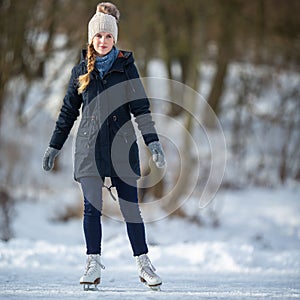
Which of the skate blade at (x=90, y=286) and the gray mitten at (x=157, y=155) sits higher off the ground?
the gray mitten at (x=157, y=155)

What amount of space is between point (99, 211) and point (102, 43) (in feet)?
3.72

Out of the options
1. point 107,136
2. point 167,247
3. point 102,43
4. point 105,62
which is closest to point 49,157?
point 107,136

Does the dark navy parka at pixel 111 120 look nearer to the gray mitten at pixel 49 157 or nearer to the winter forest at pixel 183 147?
the gray mitten at pixel 49 157

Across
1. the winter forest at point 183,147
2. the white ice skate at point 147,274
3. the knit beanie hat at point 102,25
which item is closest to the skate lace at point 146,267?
the white ice skate at point 147,274

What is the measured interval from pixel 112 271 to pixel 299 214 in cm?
783

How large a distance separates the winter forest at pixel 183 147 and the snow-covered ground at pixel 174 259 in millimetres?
27

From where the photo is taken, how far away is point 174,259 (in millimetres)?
6750

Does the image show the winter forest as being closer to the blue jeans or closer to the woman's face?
the blue jeans

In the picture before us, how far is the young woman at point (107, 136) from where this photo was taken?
166 inches

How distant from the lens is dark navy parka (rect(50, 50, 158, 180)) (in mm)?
4230

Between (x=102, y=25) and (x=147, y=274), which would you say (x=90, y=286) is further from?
(x=102, y=25)

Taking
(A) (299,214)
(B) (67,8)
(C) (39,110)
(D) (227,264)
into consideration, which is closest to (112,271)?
(D) (227,264)

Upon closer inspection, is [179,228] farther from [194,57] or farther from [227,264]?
[227,264]

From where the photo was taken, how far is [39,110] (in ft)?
54.7
